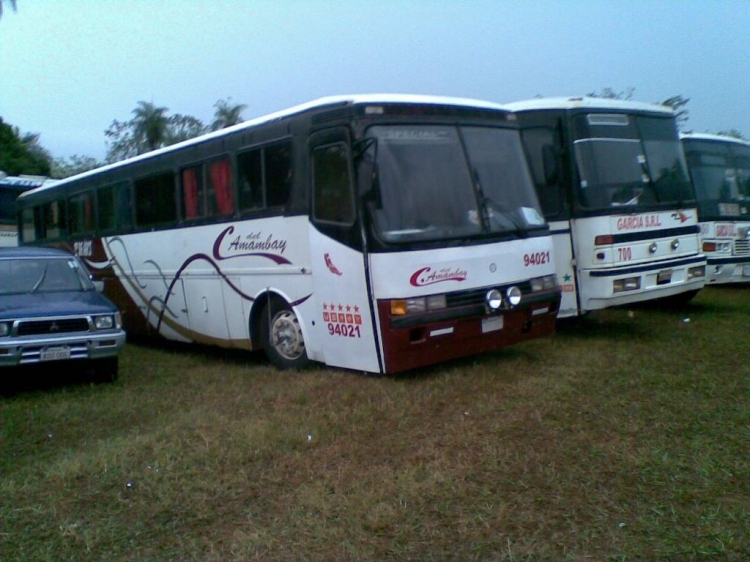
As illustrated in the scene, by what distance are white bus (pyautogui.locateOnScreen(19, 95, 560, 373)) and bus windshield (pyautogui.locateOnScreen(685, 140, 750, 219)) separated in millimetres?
6431

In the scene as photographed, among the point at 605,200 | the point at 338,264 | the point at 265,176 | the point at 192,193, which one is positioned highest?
the point at 192,193

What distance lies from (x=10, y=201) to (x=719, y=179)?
17.5 m

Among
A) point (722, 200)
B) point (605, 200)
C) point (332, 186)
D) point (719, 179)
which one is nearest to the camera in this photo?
point (332, 186)

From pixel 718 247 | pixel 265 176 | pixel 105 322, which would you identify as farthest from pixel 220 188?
pixel 718 247

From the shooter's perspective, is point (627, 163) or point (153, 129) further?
point (153, 129)

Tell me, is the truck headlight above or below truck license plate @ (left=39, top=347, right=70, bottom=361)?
above

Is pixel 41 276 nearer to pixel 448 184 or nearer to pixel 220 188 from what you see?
pixel 220 188

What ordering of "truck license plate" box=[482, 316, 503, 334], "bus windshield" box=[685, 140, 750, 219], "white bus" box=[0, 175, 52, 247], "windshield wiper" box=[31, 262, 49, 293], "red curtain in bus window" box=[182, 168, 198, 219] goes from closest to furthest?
"truck license plate" box=[482, 316, 503, 334] < "windshield wiper" box=[31, 262, 49, 293] < "red curtain in bus window" box=[182, 168, 198, 219] < "bus windshield" box=[685, 140, 750, 219] < "white bus" box=[0, 175, 52, 247]

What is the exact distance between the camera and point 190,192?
10570mm

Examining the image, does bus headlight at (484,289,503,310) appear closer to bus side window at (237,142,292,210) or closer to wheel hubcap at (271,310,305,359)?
wheel hubcap at (271,310,305,359)

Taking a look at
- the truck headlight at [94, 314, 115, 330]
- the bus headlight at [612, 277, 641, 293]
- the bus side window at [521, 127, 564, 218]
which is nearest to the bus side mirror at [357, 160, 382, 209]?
the bus side window at [521, 127, 564, 218]

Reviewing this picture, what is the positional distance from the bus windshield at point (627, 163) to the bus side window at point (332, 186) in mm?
3482

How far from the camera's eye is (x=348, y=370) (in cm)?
841

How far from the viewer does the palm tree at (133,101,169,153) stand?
1561 inches
